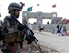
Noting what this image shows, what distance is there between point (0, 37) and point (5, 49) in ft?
1.04

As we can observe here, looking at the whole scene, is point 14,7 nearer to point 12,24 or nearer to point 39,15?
point 12,24

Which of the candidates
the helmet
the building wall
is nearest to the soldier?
the helmet

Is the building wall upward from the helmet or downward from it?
downward

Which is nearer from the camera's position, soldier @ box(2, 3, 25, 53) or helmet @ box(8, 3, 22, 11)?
soldier @ box(2, 3, 25, 53)

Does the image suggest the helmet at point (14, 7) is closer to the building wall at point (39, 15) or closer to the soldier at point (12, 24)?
the soldier at point (12, 24)

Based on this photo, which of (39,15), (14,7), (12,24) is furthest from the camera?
(39,15)

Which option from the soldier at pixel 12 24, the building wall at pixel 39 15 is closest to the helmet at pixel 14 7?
the soldier at pixel 12 24

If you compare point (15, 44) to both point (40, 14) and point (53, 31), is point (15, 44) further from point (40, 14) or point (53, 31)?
point (40, 14)

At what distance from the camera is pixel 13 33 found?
1944 millimetres

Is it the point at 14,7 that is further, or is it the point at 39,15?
the point at 39,15

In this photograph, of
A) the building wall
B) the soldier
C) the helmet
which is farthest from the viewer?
the building wall

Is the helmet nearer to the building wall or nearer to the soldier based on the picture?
the soldier

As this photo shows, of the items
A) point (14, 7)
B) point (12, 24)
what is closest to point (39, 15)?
point (14, 7)

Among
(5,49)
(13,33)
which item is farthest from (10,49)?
(13,33)
